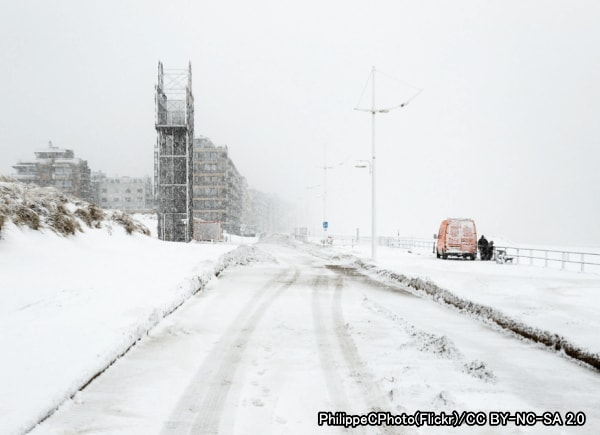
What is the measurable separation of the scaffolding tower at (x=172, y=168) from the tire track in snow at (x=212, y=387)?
3784cm

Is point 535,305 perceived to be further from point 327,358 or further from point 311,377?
point 311,377

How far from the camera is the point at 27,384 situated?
4.43 metres

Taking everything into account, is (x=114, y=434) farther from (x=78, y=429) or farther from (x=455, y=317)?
(x=455, y=317)

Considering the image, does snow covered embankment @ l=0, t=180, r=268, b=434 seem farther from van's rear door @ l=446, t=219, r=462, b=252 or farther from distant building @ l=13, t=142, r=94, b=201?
distant building @ l=13, t=142, r=94, b=201

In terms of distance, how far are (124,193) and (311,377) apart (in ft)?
406

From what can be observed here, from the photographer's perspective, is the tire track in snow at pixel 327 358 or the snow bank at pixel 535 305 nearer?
the tire track in snow at pixel 327 358

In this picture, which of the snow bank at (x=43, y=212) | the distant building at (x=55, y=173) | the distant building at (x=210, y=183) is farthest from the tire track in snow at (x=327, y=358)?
the distant building at (x=55, y=173)

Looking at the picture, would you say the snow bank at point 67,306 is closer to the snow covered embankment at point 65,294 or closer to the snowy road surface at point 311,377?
the snow covered embankment at point 65,294

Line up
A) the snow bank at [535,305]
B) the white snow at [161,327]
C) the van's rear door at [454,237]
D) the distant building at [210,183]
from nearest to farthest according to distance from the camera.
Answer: the white snow at [161,327]
the snow bank at [535,305]
the van's rear door at [454,237]
the distant building at [210,183]

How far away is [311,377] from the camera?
16.7ft

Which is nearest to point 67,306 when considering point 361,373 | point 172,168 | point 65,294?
point 65,294

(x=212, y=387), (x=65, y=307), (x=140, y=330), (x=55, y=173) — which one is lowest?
(x=212, y=387)

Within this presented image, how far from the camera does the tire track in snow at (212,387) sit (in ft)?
12.7

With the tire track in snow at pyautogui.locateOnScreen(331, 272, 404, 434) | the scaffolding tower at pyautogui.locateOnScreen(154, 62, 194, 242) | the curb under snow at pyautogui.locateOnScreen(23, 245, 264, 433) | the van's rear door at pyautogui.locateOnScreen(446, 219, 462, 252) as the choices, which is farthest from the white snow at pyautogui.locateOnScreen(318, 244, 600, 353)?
the scaffolding tower at pyautogui.locateOnScreen(154, 62, 194, 242)
